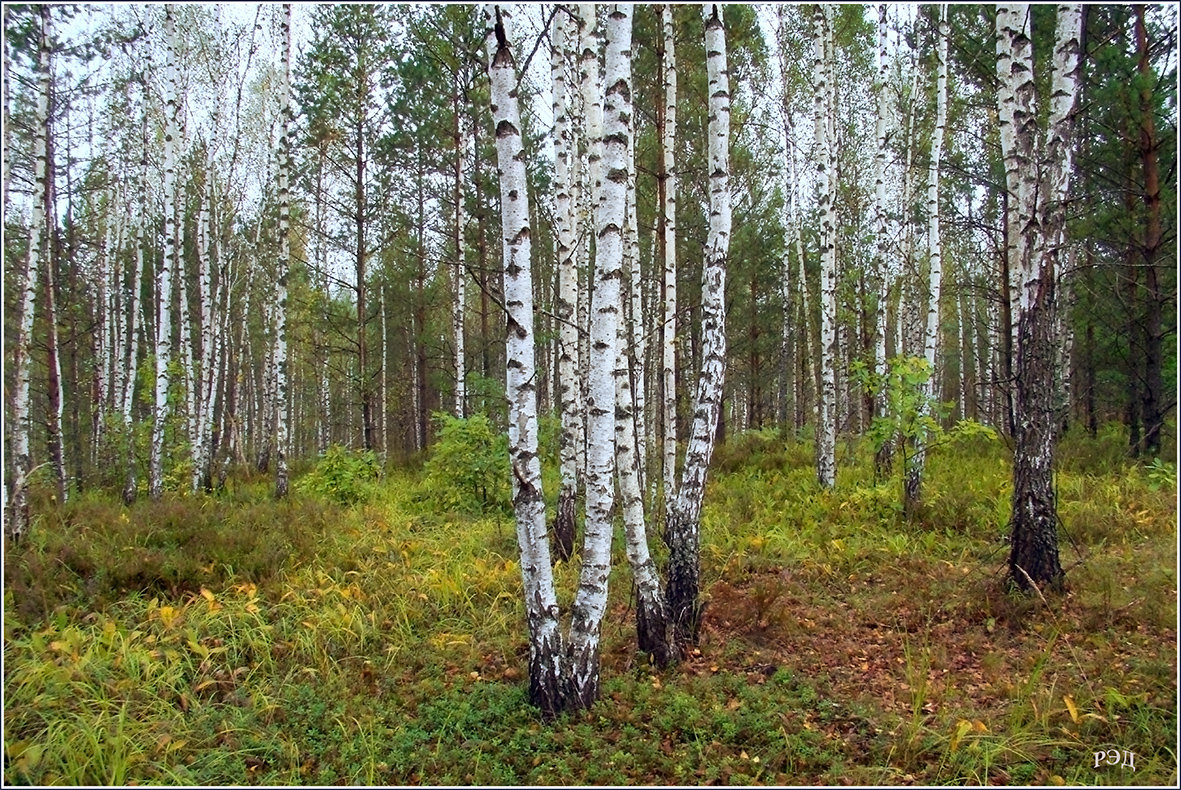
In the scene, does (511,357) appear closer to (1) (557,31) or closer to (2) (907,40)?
(1) (557,31)

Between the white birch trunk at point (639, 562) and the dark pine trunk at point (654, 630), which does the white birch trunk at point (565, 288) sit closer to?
the white birch trunk at point (639, 562)

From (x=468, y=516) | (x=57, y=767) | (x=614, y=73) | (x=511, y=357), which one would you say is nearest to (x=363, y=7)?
(x=468, y=516)

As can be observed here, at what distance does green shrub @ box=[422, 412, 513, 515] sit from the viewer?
947cm

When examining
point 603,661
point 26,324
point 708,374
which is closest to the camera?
point 603,661

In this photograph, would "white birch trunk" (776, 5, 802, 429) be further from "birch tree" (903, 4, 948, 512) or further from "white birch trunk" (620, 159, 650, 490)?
"white birch trunk" (620, 159, 650, 490)

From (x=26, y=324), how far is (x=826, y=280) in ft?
32.1

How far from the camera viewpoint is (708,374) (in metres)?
4.82

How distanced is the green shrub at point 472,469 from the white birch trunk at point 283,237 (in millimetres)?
2898

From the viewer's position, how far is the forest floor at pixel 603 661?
3.61 meters

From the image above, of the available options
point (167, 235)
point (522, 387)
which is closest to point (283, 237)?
point (167, 235)

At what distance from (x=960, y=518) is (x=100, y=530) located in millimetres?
9311

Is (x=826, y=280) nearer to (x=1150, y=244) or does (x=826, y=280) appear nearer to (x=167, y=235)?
(x=1150, y=244)

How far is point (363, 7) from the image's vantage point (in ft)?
40.6

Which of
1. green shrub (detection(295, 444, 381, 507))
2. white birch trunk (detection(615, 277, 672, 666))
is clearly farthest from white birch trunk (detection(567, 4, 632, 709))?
green shrub (detection(295, 444, 381, 507))
